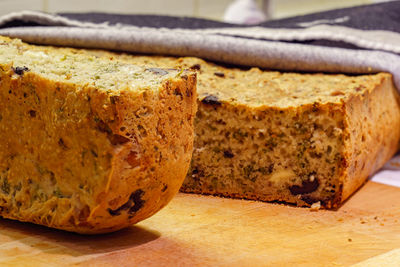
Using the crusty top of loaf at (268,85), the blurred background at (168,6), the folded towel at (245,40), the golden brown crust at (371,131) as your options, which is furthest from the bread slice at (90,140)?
the blurred background at (168,6)

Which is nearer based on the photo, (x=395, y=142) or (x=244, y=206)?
(x=244, y=206)

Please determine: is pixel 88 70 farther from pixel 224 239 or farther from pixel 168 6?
pixel 168 6

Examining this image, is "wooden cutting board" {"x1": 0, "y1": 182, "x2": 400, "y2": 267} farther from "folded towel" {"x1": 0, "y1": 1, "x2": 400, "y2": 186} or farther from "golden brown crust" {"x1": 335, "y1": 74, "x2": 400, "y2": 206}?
"folded towel" {"x1": 0, "y1": 1, "x2": 400, "y2": 186}

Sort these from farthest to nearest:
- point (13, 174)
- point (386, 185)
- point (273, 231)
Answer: point (386, 185)
point (273, 231)
point (13, 174)

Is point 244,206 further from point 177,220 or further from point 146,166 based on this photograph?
→ point 146,166

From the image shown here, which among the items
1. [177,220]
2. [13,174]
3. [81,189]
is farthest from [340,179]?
[13,174]

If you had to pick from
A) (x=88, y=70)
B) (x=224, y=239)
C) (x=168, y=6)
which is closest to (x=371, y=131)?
(x=224, y=239)

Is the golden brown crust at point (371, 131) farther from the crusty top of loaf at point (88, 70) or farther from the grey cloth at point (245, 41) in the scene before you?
the crusty top of loaf at point (88, 70)

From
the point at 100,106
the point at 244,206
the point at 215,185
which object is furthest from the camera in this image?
the point at 215,185
